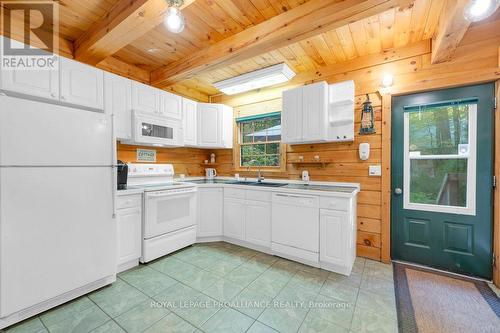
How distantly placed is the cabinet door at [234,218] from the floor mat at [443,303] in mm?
1885

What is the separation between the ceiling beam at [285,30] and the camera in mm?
1691

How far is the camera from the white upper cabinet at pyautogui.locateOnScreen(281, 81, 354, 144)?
8.91 ft

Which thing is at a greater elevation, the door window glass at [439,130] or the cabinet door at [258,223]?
the door window glass at [439,130]

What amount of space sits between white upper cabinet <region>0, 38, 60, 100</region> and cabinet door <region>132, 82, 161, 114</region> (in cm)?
79

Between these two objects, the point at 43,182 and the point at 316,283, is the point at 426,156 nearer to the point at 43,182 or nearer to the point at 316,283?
the point at 316,283

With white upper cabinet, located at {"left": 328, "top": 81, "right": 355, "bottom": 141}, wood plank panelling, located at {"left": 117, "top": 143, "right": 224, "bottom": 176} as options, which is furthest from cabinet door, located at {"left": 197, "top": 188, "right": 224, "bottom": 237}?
white upper cabinet, located at {"left": 328, "top": 81, "right": 355, "bottom": 141}

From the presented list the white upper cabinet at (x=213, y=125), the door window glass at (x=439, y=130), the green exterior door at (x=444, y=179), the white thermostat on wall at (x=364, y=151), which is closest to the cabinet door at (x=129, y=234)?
the white upper cabinet at (x=213, y=125)

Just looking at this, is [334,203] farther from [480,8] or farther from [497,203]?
[480,8]

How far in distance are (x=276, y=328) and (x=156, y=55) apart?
131 inches

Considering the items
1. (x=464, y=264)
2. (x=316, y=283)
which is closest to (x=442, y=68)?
(x=464, y=264)

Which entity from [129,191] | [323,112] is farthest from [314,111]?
[129,191]

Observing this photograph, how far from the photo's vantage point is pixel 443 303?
73.3 inches

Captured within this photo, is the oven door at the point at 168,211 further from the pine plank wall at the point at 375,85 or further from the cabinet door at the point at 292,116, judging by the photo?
the cabinet door at the point at 292,116

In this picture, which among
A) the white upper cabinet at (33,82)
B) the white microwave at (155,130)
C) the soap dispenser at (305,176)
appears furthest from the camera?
the soap dispenser at (305,176)
